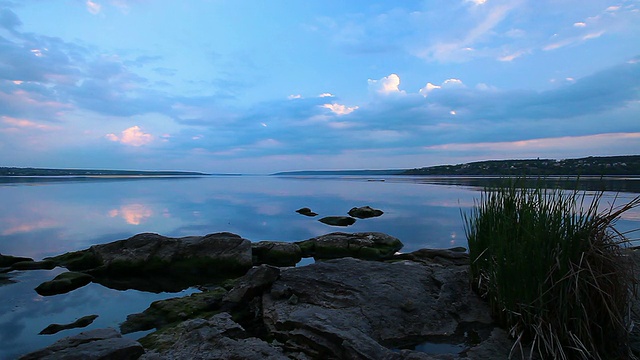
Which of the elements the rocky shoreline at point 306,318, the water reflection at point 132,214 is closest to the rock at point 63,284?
the rocky shoreline at point 306,318

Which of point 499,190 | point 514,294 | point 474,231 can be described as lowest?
point 514,294

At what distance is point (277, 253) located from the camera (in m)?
15.6

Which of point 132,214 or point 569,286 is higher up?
point 569,286

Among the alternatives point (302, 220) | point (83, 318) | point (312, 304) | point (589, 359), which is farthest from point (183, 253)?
point (302, 220)

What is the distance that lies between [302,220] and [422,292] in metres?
23.4

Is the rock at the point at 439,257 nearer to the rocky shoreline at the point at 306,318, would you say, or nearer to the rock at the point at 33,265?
the rocky shoreline at the point at 306,318

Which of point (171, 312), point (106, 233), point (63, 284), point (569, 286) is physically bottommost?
point (106, 233)

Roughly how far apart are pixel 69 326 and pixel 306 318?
6.34 meters

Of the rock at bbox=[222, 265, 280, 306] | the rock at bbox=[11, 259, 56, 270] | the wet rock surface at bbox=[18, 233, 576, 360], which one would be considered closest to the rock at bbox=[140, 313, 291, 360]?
the wet rock surface at bbox=[18, 233, 576, 360]

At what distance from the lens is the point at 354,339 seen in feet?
17.9

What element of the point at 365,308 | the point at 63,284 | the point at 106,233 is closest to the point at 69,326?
the point at 63,284

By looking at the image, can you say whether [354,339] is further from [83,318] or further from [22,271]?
[22,271]

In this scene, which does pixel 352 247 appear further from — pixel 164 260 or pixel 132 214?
pixel 132 214

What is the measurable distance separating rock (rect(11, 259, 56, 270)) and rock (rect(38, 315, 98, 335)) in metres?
7.38
